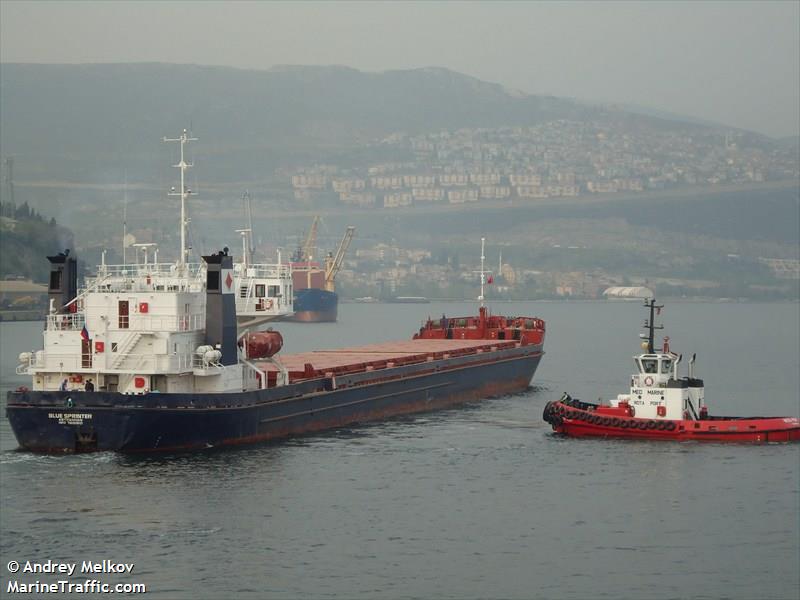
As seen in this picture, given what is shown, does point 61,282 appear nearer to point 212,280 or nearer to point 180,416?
point 212,280

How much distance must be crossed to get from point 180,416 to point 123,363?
2.41m

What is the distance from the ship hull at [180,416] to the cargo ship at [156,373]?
31mm

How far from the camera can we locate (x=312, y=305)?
162 m

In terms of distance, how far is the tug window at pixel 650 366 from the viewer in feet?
155

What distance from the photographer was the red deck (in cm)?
5228

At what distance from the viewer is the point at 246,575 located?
30062 mm

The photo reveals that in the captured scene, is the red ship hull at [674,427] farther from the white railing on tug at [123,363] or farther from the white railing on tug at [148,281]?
the white railing on tug at [123,363]

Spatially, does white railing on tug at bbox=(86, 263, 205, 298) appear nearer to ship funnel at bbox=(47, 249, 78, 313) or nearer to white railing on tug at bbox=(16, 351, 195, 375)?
ship funnel at bbox=(47, 249, 78, 313)

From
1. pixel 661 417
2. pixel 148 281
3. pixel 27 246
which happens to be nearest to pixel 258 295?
pixel 148 281

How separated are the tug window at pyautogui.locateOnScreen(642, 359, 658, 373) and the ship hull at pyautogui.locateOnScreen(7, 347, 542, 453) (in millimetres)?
10581

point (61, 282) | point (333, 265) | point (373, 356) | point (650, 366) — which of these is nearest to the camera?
point (61, 282)

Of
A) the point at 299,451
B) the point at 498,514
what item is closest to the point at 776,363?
the point at 299,451

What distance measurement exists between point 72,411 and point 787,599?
70.2ft

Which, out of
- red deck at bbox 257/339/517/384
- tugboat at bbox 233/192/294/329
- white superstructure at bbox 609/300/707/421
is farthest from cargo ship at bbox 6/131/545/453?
white superstructure at bbox 609/300/707/421
